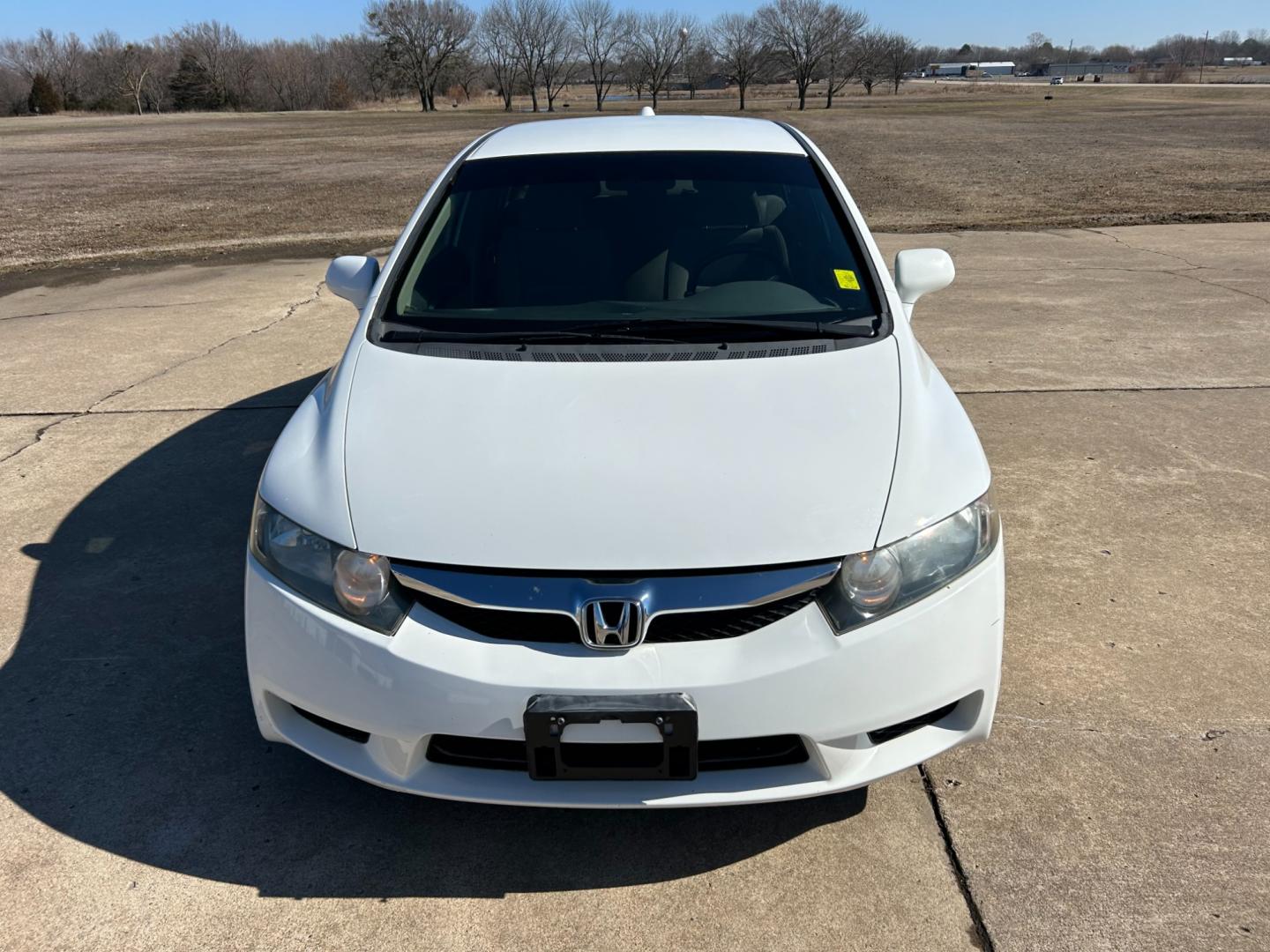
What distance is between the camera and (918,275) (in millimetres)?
3324

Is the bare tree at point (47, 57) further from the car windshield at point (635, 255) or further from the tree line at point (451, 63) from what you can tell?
the car windshield at point (635, 255)

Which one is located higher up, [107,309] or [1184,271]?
[1184,271]

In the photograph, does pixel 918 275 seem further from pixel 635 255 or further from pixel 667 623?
pixel 667 623

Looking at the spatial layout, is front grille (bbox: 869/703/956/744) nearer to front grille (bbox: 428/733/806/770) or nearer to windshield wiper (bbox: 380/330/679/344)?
front grille (bbox: 428/733/806/770)

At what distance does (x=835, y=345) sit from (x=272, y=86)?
9546 cm

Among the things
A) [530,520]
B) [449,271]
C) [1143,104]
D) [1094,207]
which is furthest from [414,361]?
[1143,104]

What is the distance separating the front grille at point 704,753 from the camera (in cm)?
208

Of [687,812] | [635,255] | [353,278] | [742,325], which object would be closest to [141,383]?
[353,278]

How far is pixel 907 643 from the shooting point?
2.07 m

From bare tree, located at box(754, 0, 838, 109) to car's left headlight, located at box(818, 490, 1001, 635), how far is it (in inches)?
2676

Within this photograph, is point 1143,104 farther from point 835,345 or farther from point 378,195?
point 835,345

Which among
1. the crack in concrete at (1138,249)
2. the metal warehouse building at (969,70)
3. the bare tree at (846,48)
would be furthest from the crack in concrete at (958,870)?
the metal warehouse building at (969,70)

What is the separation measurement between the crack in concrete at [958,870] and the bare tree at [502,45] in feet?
265

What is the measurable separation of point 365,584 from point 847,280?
1837 millimetres
